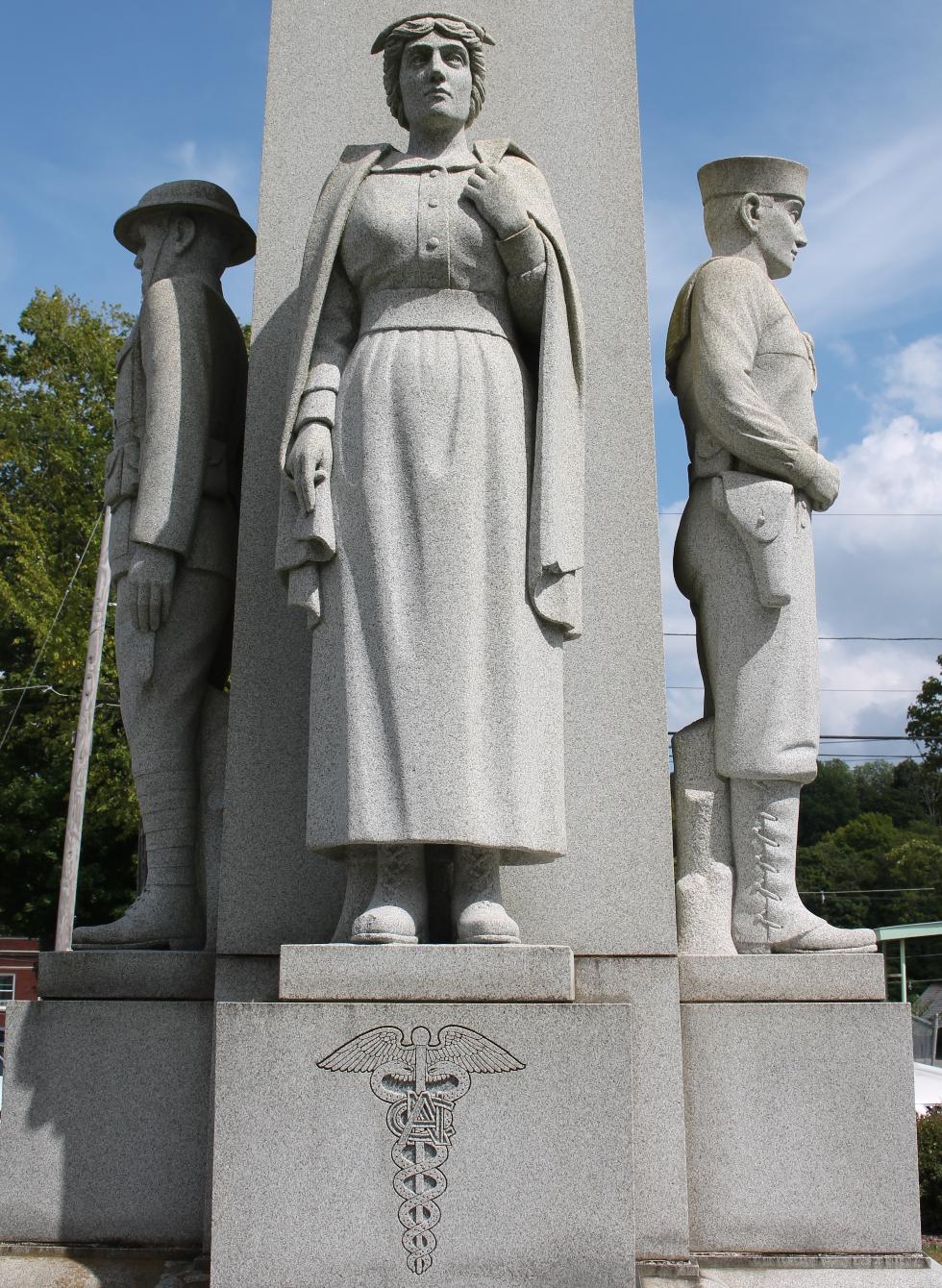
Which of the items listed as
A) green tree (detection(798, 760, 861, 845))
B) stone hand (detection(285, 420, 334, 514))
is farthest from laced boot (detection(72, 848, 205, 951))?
green tree (detection(798, 760, 861, 845))

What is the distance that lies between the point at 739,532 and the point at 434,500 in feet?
5.45

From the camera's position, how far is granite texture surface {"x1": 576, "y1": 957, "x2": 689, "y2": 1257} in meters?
4.78

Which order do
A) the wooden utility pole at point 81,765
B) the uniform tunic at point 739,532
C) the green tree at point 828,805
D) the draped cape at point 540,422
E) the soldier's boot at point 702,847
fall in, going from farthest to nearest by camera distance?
the green tree at point 828,805, the wooden utility pole at point 81,765, the uniform tunic at point 739,532, the soldier's boot at point 702,847, the draped cape at point 540,422

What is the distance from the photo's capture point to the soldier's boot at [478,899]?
4.33m

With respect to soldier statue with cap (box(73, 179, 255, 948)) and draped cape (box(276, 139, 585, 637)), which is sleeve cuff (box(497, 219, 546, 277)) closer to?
draped cape (box(276, 139, 585, 637))

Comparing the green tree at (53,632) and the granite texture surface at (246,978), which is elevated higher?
the green tree at (53,632)

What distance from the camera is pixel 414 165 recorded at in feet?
16.2

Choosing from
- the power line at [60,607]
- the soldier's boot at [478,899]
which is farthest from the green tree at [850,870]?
the soldier's boot at [478,899]

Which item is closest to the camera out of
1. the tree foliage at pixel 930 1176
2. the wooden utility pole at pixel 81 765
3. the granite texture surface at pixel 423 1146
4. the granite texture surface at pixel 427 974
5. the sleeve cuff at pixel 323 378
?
the granite texture surface at pixel 423 1146

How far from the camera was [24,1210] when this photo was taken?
16.5ft

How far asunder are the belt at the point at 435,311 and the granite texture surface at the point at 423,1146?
236 cm

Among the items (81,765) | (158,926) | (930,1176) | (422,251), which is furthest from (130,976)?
(81,765)

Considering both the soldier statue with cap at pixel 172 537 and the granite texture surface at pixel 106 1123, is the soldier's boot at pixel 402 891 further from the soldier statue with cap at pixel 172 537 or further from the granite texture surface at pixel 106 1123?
the soldier statue with cap at pixel 172 537

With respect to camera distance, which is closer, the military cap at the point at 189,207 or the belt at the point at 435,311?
the belt at the point at 435,311
